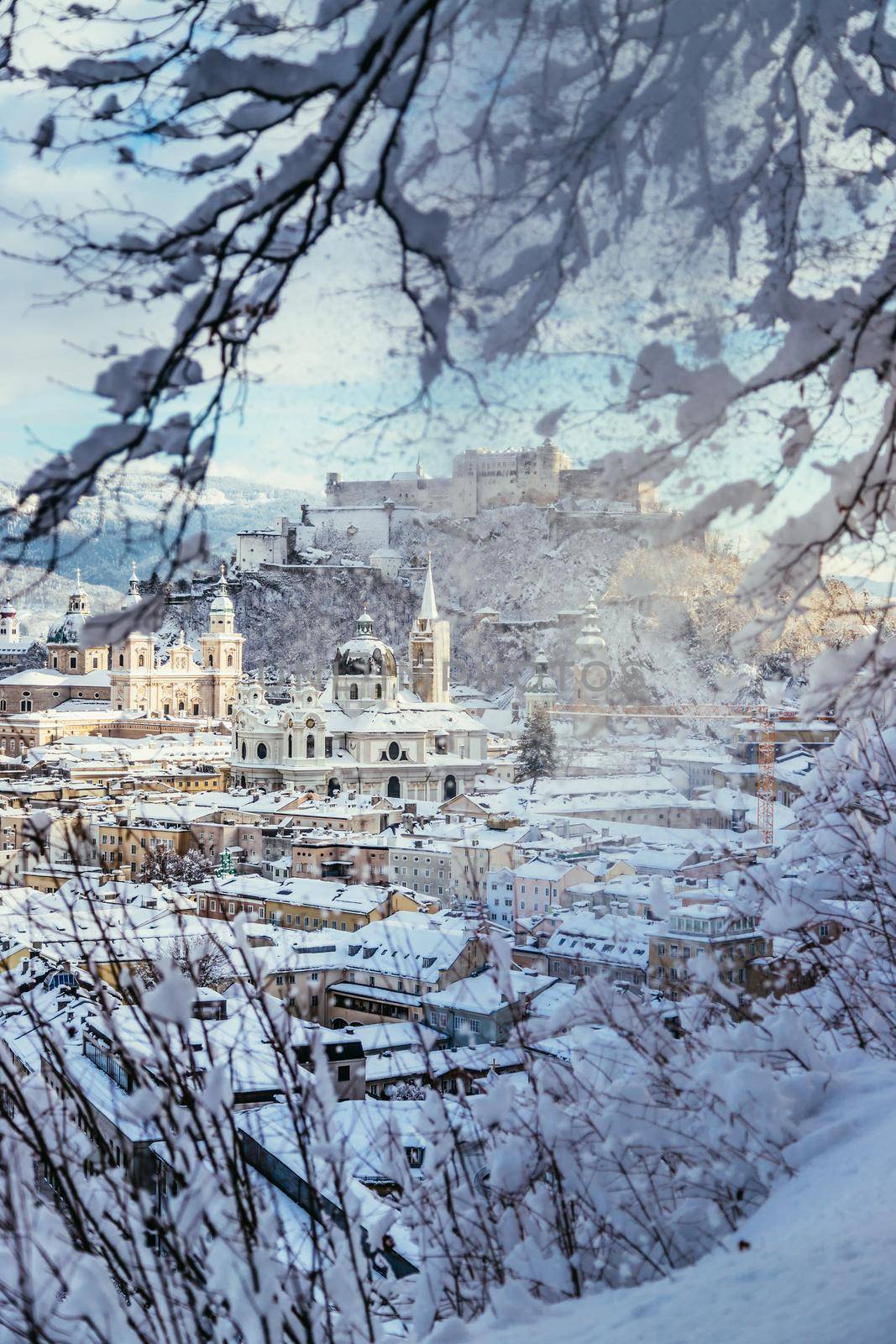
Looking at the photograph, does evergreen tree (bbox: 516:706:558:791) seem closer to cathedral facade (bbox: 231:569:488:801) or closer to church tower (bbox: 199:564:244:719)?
cathedral facade (bbox: 231:569:488:801)

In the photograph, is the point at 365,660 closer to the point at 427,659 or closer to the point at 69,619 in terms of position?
the point at 427,659

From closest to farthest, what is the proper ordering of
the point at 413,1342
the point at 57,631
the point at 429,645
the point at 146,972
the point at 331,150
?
the point at 331,150
the point at 413,1342
the point at 146,972
the point at 429,645
the point at 57,631

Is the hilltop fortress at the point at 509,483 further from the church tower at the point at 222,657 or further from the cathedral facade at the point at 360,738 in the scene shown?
the church tower at the point at 222,657

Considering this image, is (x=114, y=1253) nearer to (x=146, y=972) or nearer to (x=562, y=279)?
(x=562, y=279)

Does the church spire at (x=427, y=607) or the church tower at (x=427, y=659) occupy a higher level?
the church spire at (x=427, y=607)

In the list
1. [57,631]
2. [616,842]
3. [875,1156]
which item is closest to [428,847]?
[616,842]

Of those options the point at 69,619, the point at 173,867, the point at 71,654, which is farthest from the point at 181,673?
the point at 173,867

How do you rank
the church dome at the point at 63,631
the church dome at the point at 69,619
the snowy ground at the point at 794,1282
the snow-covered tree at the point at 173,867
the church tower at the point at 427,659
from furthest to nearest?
the church dome at the point at 63,631
the church dome at the point at 69,619
the church tower at the point at 427,659
the snow-covered tree at the point at 173,867
the snowy ground at the point at 794,1282

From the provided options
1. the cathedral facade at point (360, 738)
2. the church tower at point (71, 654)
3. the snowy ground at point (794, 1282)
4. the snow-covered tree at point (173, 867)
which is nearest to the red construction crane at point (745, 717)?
the snow-covered tree at point (173, 867)
